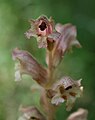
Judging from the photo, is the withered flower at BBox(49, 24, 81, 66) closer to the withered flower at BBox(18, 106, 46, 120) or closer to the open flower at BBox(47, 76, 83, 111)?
the open flower at BBox(47, 76, 83, 111)

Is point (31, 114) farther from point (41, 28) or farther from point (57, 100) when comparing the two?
point (41, 28)

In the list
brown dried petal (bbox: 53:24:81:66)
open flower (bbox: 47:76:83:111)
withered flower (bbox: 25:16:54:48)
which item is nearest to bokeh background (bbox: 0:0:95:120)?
brown dried petal (bbox: 53:24:81:66)

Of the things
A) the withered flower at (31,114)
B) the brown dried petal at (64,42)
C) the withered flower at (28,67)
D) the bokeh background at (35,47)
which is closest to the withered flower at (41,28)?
the brown dried petal at (64,42)

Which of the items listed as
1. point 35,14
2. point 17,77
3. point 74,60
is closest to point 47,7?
point 35,14

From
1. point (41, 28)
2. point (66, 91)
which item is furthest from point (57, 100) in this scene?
point (41, 28)

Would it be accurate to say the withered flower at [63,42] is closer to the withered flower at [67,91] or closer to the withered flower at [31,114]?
the withered flower at [67,91]

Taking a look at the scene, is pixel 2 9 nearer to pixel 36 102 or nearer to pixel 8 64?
pixel 8 64
